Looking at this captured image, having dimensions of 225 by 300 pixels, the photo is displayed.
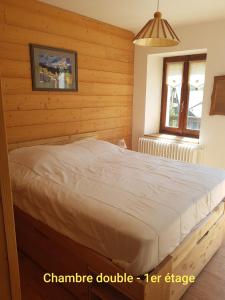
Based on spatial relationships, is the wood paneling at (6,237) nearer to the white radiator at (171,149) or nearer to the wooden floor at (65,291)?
the wooden floor at (65,291)

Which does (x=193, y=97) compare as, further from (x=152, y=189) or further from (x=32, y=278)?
(x=32, y=278)

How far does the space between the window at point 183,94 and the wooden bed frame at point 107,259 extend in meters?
1.97

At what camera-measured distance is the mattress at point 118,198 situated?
1.30 m

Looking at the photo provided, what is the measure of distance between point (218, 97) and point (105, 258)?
262 centimetres

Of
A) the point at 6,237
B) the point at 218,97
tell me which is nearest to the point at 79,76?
the point at 218,97

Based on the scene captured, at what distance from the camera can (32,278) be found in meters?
1.82

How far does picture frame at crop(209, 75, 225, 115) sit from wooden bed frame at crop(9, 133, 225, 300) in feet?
4.98

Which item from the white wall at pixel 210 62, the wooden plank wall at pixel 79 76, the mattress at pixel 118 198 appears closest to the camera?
the mattress at pixel 118 198

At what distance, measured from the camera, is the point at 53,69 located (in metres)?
2.74

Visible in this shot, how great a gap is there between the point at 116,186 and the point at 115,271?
66 cm

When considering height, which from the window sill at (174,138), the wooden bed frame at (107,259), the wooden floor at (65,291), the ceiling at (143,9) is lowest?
the wooden floor at (65,291)

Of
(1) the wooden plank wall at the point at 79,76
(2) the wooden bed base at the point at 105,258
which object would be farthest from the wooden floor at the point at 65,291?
(1) the wooden plank wall at the point at 79,76

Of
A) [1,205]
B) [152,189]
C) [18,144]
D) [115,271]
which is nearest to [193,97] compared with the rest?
[152,189]

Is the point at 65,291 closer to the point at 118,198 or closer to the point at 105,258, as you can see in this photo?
the point at 105,258
